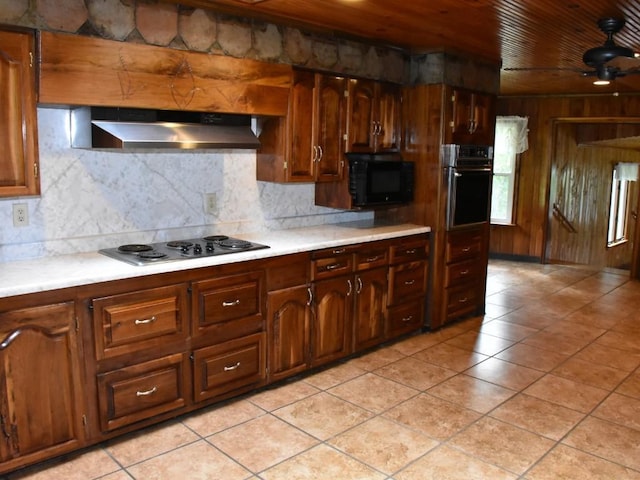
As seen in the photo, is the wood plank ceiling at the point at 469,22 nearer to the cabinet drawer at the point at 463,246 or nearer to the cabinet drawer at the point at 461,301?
the cabinet drawer at the point at 463,246

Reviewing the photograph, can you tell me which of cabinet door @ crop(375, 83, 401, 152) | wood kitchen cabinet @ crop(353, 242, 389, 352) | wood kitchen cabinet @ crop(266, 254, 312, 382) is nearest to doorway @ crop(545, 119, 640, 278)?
cabinet door @ crop(375, 83, 401, 152)

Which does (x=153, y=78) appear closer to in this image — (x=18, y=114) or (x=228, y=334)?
(x=18, y=114)

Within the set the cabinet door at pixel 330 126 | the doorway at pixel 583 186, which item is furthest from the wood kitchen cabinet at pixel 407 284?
the doorway at pixel 583 186

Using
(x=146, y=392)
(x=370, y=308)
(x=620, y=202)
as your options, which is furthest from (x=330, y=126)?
(x=620, y=202)

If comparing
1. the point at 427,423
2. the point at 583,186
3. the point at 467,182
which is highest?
the point at 467,182

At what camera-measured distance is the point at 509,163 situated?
780cm

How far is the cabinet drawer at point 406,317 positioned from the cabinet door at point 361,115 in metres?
1.25

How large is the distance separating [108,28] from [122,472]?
215 cm

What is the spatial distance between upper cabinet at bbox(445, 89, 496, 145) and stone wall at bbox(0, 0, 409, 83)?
2.19ft

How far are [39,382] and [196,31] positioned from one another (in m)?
2.00

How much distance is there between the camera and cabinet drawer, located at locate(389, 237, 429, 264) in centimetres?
427

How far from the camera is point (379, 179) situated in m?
4.29

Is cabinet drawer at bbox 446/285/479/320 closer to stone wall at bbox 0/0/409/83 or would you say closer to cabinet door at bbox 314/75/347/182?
cabinet door at bbox 314/75/347/182

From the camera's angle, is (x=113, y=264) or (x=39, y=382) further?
(x=113, y=264)
